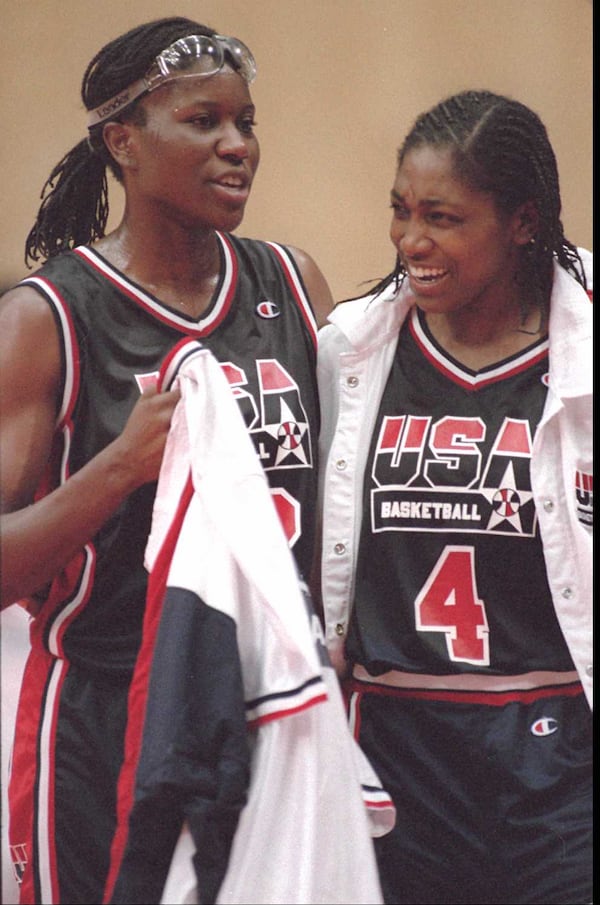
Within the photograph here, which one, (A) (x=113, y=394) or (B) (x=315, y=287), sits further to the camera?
(B) (x=315, y=287)

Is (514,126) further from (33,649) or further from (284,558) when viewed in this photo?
(33,649)

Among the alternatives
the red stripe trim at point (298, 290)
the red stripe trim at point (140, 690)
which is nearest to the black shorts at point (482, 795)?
the red stripe trim at point (140, 690)

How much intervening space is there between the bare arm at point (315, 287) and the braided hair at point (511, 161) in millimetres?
206

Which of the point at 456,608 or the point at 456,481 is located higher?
the point at 456,481

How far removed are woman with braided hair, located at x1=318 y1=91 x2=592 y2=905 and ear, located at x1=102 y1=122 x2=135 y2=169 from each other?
0.34 metres

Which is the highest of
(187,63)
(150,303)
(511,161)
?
(187,63)

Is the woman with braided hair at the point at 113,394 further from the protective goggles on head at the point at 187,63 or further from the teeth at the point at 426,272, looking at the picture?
the teeth at the point at 426,272

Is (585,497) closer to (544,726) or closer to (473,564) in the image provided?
(473,564)

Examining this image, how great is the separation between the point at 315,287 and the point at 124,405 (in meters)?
0.35

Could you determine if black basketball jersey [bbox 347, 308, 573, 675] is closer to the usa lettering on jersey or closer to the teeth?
the usa lettering on jersey

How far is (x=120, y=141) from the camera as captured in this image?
173 cm

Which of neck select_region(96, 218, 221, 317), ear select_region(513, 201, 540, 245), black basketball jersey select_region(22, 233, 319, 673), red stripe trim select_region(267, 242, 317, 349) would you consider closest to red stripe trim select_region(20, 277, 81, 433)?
black basketball jersey select_region(22, 233, 319, 673)

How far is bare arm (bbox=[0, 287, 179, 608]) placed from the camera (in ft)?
4.98

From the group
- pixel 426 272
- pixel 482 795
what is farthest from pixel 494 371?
pixel 482 795
